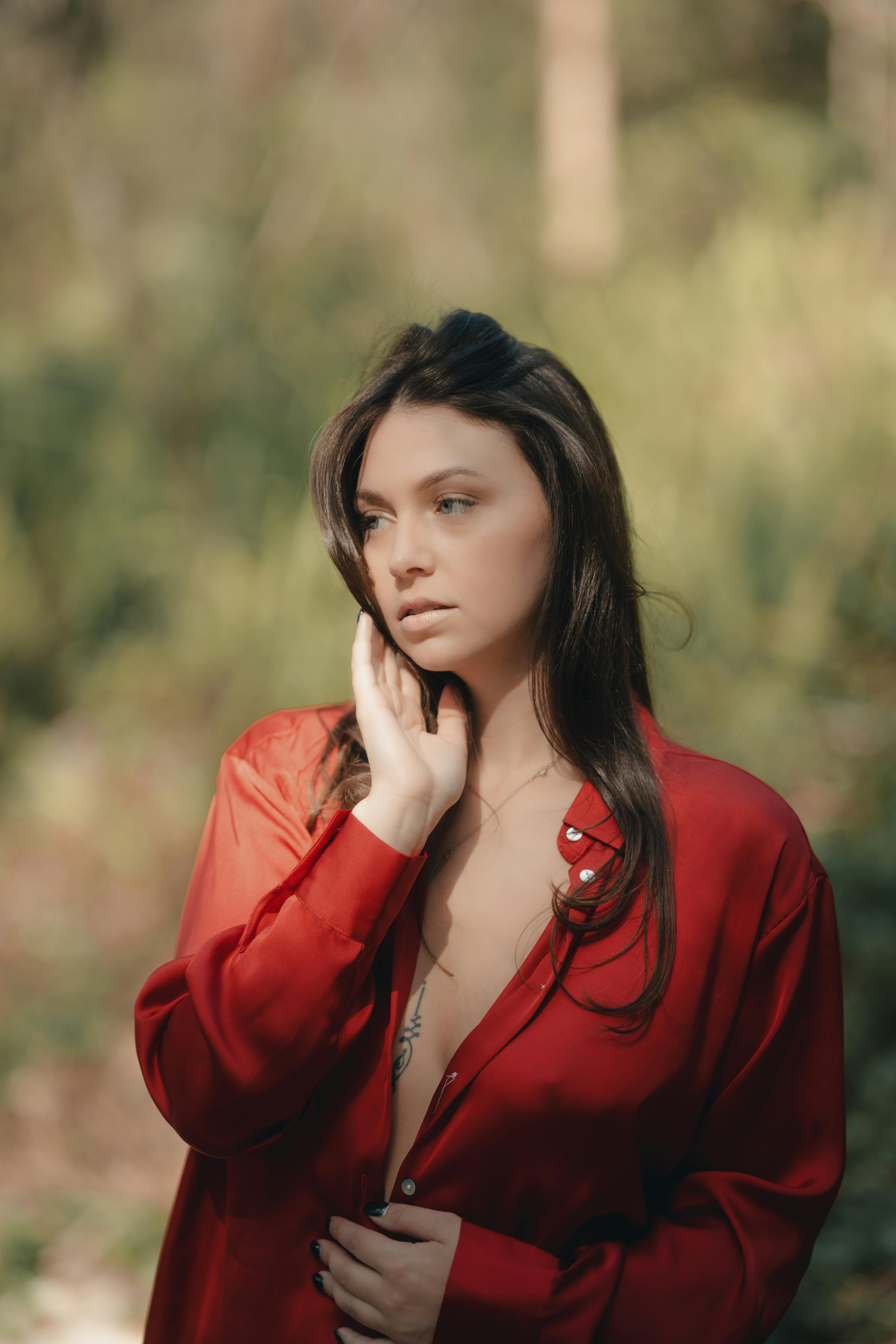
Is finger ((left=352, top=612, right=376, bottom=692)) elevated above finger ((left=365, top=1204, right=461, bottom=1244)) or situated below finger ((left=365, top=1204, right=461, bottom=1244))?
above

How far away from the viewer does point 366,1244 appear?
136 centimetres

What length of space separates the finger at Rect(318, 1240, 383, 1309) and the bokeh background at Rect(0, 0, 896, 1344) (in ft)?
6.19

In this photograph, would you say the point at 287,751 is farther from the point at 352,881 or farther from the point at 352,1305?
Result: the point at 352,1305

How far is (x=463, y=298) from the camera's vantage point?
5473mm

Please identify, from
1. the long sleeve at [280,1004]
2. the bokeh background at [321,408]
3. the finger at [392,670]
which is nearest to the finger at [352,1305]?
the long sleeve at [280,1004]

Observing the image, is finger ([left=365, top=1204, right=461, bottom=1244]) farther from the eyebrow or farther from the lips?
the eyebrow

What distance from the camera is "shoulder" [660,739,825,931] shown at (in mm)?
1427

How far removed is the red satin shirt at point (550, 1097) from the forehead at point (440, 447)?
0.51 metres

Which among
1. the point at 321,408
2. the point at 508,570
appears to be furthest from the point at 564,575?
the point at 321,408

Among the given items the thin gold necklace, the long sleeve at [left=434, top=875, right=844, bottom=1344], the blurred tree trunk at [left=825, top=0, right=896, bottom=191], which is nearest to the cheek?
the thin gold necklace

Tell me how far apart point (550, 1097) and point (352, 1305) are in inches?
15.5

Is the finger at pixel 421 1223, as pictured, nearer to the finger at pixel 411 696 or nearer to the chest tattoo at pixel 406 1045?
the chest tattoo at pixel 406 1045

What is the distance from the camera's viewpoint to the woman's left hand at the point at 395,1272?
1.32 m

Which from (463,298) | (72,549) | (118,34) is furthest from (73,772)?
(118,34)
